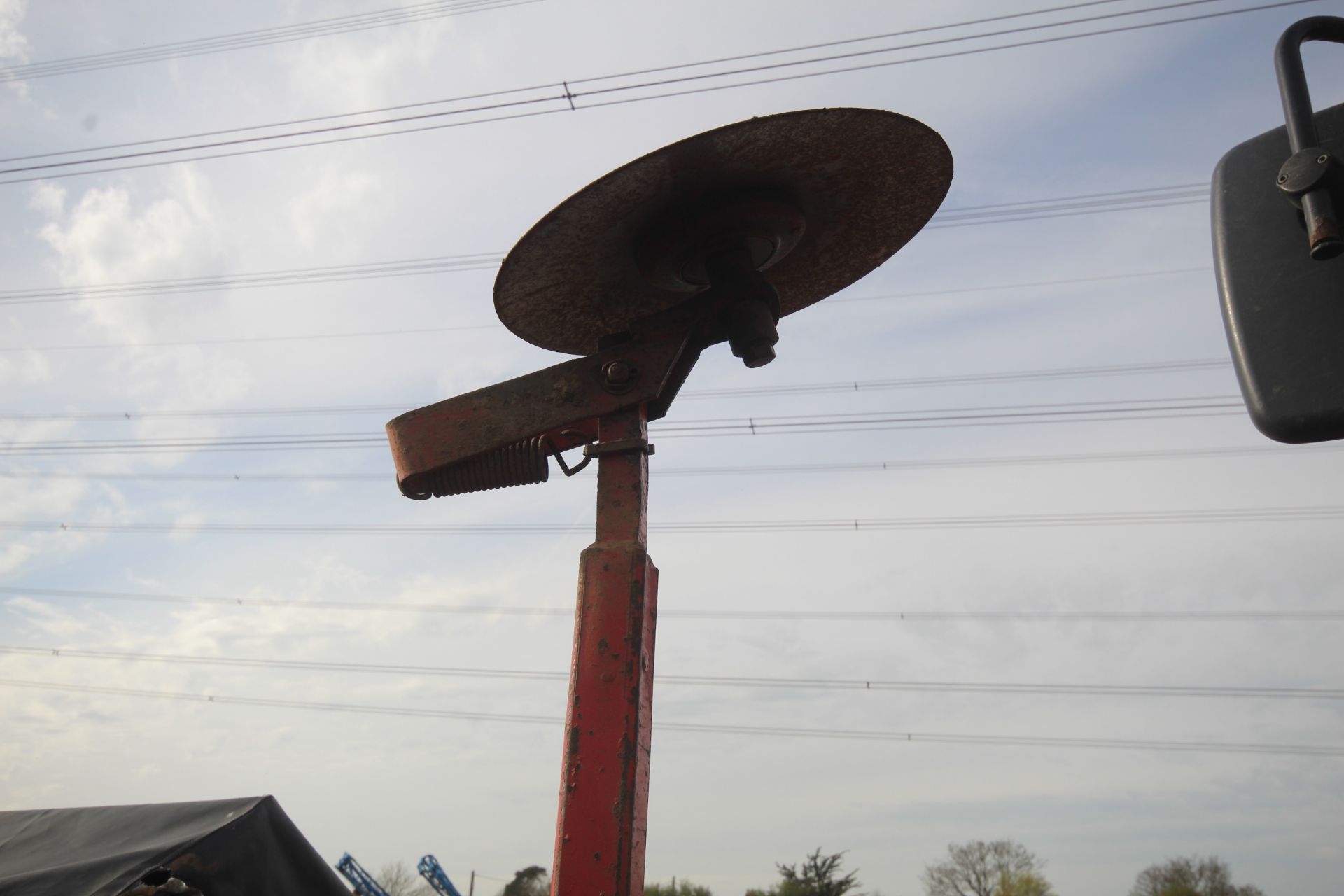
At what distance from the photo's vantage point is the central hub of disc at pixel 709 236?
9.64 ft

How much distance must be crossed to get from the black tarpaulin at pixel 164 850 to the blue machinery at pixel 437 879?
39.5 m

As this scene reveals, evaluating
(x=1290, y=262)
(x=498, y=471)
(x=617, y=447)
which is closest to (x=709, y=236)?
(x=617, y=447)

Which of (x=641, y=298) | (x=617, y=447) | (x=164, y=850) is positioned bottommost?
(x=164, y=850)

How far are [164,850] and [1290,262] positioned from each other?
13.0 ft

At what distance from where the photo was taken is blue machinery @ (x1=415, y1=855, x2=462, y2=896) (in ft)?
128

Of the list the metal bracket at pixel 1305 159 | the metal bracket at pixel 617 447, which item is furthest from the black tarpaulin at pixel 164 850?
the metal bracket at pixel 1305 159

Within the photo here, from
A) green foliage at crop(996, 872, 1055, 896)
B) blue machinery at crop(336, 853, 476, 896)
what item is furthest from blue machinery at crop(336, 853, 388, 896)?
green foliage at crop(996, 872, 1055, 896)

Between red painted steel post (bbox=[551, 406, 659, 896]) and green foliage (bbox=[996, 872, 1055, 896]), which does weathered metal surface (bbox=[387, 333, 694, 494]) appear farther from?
green foliage (bbox=[996, 872, 1055, 896])

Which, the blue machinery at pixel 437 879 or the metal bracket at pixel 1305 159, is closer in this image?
the metal bracket at pixel 1305 159

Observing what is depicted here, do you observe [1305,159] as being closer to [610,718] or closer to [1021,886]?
[610,718]

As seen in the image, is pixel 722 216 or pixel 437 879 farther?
pixel 437 879

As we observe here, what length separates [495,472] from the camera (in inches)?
122

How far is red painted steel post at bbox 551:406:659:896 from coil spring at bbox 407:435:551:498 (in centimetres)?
40

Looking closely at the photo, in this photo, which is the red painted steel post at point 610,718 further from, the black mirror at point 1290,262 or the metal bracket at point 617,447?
the black mirror at point 1290,262
